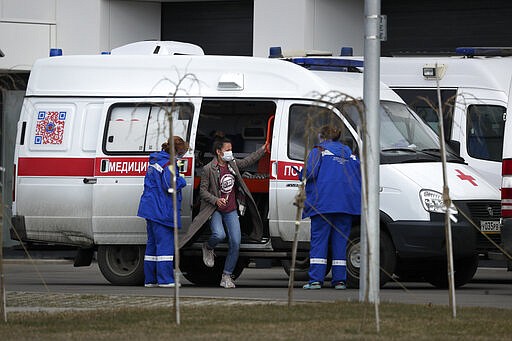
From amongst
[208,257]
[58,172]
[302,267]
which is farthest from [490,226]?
[58,172]

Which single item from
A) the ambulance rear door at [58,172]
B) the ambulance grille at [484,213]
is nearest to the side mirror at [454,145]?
the ambulance grille at [484,213]

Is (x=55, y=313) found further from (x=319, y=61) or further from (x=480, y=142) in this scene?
(x=480, y=142)

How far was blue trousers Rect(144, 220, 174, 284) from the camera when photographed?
53.0ft

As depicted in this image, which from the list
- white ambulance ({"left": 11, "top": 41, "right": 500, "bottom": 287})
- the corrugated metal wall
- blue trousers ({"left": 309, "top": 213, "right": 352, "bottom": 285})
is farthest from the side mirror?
the corrugated metal wall

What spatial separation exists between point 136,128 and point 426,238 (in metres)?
3.56

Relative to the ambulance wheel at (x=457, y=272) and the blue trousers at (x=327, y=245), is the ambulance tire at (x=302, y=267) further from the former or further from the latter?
the ambulance wheel at (x=457, y=272)

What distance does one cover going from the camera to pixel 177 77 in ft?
55.1

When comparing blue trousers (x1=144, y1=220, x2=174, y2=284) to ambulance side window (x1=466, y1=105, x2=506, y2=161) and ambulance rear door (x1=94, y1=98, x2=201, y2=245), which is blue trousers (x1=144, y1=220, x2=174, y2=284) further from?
ambulance side window (x1=466, y1=105, x2=506, y2=161)

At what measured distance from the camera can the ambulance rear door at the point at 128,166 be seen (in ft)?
54.5

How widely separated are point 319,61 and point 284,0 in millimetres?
8498

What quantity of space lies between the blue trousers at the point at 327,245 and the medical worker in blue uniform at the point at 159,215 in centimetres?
153

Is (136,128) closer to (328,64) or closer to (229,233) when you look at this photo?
(229,233)

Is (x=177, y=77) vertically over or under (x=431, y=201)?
over

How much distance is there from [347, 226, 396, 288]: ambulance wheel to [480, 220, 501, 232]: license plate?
1078mm
